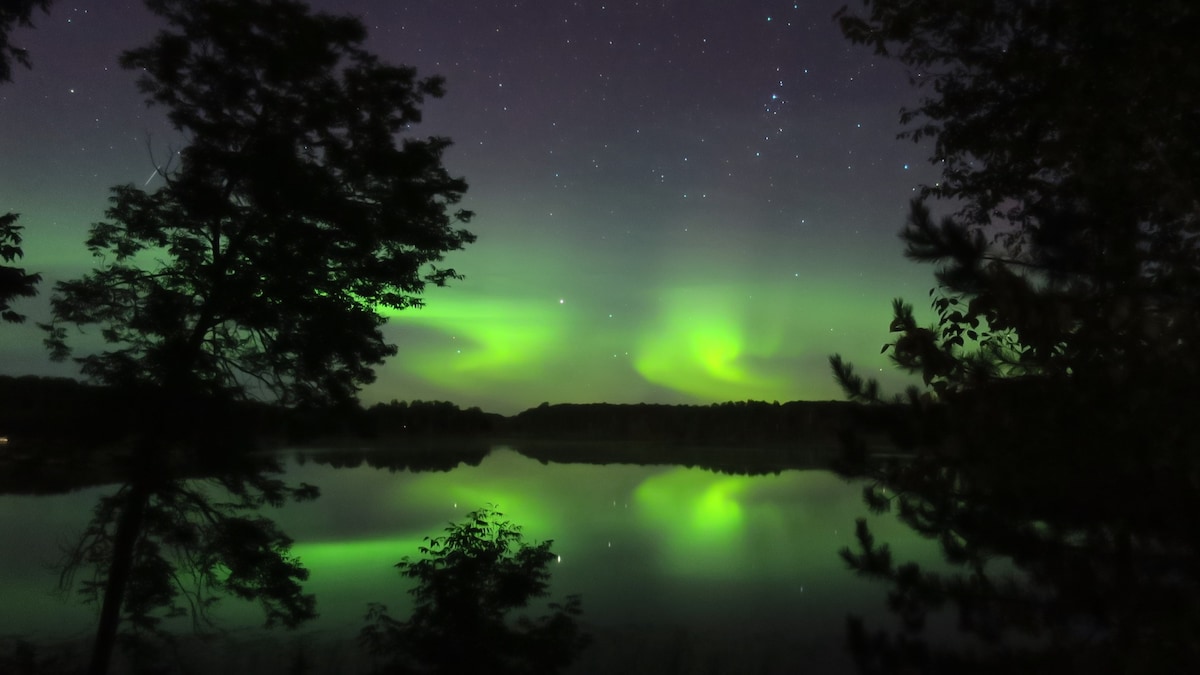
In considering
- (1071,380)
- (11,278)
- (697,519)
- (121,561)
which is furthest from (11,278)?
(697,519)

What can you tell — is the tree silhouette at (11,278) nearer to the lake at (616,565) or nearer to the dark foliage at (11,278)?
the dark foliage at (11,278)

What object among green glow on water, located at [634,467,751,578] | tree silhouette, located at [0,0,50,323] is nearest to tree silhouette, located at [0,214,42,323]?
tree silhouette, located at [0,0,50,323]

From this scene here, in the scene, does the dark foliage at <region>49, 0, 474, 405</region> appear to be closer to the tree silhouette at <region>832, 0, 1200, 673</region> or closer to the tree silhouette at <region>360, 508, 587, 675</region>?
the tree silhouette at <region>360, 508, 587, 675</region>

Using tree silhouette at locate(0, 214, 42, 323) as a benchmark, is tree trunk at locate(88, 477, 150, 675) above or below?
below

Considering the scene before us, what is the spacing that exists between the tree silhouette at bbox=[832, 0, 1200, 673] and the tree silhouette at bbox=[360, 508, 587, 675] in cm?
753

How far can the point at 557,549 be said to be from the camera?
2686 centimetres

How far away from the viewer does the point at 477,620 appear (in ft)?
38.2

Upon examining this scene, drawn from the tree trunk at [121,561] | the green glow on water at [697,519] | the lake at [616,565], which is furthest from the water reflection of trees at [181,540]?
the green glow on water at [697,519]

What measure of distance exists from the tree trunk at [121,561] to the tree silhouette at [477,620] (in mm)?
3381

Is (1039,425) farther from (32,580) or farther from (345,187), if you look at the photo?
(32,580)

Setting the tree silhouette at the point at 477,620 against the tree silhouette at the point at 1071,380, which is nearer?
the tree silhouette at the point at 1071,380

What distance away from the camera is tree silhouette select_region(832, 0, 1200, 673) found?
349 centimetres

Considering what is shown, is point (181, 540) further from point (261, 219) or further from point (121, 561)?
point (261, 219)

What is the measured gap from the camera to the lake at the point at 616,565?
51.5ft
